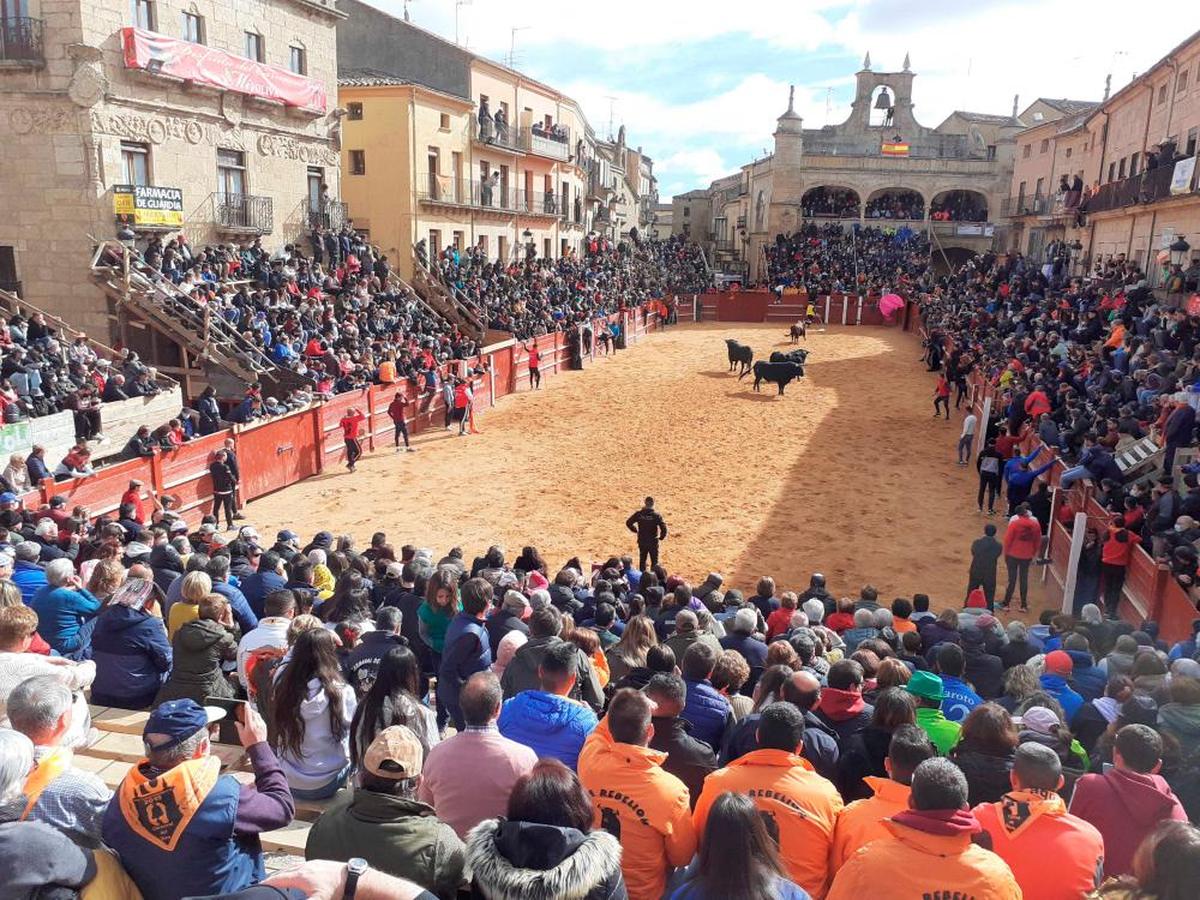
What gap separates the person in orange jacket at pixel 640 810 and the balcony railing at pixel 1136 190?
24832 mm

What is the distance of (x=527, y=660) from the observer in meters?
5.73

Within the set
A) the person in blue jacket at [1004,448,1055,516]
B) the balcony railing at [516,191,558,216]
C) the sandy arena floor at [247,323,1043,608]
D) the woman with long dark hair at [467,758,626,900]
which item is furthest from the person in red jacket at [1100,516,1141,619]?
the balcony railing at [516,191,558,216]

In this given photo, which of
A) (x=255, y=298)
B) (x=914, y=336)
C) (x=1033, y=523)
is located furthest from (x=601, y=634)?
(x=914, y=336)

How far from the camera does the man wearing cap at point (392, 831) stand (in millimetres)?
3139

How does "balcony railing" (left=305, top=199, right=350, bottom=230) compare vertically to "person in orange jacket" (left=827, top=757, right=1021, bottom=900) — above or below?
above

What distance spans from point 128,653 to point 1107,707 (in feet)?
21.4

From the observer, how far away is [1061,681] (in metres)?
6.43

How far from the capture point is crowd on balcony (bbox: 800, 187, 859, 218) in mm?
54875

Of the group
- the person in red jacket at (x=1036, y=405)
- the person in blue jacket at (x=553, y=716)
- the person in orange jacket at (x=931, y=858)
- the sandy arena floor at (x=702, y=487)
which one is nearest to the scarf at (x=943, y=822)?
the person in orange jacket at (x=931, y=858)

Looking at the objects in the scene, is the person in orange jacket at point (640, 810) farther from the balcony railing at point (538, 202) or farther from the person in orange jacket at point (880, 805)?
the balcony railing at point (538, 202)

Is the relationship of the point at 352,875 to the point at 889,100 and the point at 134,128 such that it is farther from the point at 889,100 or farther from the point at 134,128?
the point at 889,100

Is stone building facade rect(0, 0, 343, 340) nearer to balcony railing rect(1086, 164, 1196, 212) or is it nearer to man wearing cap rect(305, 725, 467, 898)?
man wearing cap rect(305, 725, 467, 898)

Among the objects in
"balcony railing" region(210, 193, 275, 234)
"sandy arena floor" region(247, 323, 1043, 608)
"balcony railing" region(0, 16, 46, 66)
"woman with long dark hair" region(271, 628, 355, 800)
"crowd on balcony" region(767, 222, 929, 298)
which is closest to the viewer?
"woman with long dark hair" region(271, 628, 355, 800)

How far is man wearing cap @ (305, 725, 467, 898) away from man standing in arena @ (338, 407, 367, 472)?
15846 mm
